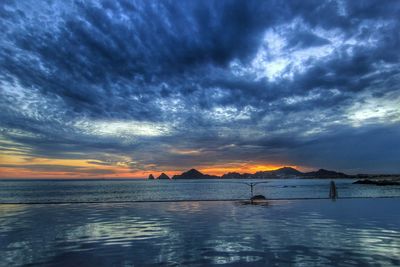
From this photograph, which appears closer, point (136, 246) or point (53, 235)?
point (136, 246)

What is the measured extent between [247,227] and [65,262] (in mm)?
13562

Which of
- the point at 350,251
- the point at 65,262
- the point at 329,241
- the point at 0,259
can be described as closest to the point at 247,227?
the point at 329,241

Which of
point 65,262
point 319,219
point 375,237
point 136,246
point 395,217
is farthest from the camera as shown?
point 395,217

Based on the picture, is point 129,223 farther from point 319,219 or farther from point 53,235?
point 319,219

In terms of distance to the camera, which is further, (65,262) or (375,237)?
(375,237)

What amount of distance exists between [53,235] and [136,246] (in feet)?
25.0

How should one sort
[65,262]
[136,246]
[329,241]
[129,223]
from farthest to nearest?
[129,223] < [329,241] < [136,246] < [65,262]

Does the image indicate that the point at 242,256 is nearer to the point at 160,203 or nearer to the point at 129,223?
the point at 129,223

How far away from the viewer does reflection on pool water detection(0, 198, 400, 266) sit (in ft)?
46.0

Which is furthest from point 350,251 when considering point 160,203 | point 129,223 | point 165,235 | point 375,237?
point 160,203

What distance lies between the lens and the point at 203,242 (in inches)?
707

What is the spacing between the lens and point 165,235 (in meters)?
20.3

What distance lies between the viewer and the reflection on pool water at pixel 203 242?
14.0 meters

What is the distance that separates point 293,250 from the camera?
51.7ft
